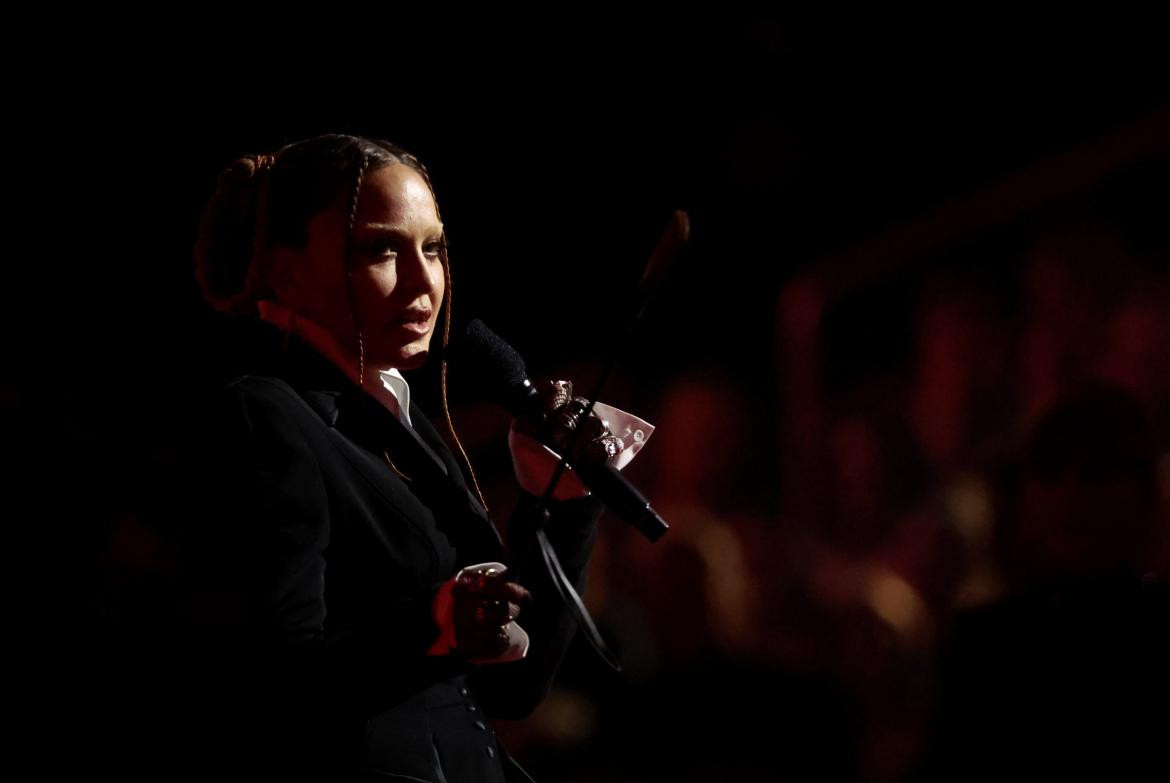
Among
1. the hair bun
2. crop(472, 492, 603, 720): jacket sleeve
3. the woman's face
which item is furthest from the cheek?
crop(472, 492, 603, 720): jacket sleeve

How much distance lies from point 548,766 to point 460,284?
39.5 inches

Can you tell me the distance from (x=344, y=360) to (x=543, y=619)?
313mm

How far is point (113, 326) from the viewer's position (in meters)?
1.79

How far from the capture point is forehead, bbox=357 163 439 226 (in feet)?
3.59

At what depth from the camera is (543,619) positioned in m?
1.13

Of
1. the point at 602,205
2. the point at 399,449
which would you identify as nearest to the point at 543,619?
the point at 399,449

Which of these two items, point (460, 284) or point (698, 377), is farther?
point (698, 377)

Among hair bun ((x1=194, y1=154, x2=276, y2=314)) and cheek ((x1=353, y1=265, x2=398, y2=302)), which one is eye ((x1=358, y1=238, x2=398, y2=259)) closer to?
cheek ((x1=353, y1=265, x2=398, y2=302))

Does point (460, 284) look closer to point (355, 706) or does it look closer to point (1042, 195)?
point (355, 706)

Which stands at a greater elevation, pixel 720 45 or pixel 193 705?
pixel 720 45

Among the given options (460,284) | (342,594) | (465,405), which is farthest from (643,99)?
(342,594)

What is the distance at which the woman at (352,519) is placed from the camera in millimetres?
919

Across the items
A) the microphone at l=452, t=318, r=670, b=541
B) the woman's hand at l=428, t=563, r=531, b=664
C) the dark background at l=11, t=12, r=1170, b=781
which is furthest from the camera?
the dark background at l=11, t=12, r=1170, b=781

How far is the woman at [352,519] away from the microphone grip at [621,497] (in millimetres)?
61
